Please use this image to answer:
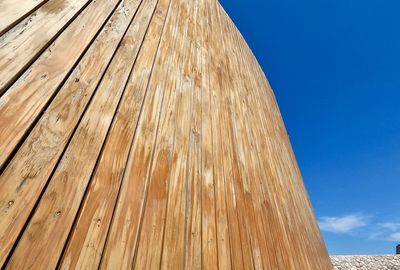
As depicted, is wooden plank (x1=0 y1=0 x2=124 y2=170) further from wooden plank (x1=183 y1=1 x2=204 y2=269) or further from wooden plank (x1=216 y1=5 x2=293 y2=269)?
wooden plank (x1=216 y1=5 x2=293 y2=269)

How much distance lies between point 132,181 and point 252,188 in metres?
0.98

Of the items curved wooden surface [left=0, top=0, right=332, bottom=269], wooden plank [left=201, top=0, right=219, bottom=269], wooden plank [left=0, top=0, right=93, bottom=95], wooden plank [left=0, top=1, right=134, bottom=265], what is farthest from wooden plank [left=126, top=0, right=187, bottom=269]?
wooden plank [left=0, top=0, right=93, bottom=95]

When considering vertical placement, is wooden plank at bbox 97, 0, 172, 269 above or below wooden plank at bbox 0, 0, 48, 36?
below

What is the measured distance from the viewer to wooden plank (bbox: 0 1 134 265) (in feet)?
1.93

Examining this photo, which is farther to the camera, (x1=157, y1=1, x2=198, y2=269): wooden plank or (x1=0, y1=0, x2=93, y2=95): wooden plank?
(x1=157, y1=1, x2=198, y2=269): wooden plank

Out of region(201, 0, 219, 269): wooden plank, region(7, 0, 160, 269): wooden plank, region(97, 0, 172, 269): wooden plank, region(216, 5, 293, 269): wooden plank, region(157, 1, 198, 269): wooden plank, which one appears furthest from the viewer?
region(216, 5, 293, 269): wooden plank

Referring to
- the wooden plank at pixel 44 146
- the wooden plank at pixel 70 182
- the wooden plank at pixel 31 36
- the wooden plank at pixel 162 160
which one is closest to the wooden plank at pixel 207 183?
the wooden plank at pixel 162 160

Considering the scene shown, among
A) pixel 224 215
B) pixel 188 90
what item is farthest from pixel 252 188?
pixel 188 90

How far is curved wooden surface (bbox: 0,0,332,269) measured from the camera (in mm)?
655

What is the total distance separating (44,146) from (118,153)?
242 millimetres

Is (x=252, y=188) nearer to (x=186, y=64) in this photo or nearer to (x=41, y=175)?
(x=186, y=64)

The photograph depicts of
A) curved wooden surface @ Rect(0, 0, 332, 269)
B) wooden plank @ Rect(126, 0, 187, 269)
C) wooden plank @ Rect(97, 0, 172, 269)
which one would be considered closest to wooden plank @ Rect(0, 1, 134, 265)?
curved wooden surface @ Rect(0, 0, 332, 269)

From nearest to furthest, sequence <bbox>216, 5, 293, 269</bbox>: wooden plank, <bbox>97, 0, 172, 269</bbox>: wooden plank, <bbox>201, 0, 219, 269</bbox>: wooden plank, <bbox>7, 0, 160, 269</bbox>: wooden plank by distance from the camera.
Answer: <bbox>7, 0, 160, 269</bbox>: wooden plank, <bbox>97, 0, 172, 269</bbox>: wooden plank, <bbox>201, 0, 219, 269</bbox>: wooden plank, <bbox>216, 5, 293, 269</bbox>: wooden plank

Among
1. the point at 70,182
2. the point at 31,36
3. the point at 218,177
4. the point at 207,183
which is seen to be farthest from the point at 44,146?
the point at 218,177
